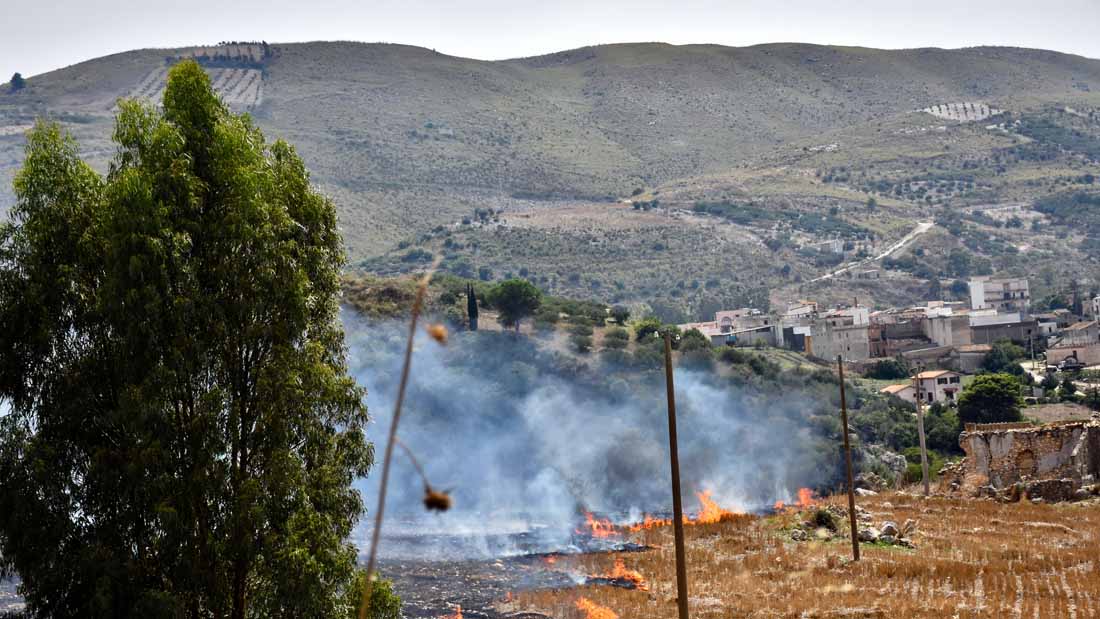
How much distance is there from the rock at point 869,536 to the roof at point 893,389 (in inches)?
1933

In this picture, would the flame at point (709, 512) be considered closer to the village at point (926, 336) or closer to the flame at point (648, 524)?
the flame at point (648, 524)

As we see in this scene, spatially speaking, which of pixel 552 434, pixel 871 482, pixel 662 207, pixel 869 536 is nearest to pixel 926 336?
pixel 871 482

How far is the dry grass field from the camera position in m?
27.7

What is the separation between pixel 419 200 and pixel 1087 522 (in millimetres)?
135131

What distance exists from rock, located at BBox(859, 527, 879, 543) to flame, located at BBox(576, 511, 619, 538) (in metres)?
10.8

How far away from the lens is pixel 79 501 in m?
16.1

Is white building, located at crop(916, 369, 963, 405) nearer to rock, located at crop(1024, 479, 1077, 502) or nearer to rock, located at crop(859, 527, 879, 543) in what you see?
rock, located at crop(1024, 479, 1077, 502)

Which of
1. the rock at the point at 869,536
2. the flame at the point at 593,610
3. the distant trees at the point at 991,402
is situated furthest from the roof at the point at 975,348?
the flame at the point at 593,610

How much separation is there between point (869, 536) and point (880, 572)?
606 centimetres

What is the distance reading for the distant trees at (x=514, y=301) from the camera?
7994cm

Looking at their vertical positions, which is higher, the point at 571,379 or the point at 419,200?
the point at 419,200

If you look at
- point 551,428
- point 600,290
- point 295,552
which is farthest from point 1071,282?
point 295,552

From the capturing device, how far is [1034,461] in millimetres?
49844

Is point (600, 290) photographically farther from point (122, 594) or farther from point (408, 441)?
point (122, 594)
